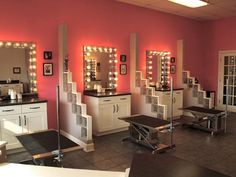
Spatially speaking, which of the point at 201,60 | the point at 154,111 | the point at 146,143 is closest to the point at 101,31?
the point at 154,111

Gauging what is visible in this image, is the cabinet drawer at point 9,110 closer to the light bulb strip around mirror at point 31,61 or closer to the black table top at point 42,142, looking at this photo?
the light bulb strip around mirror at point 31,61

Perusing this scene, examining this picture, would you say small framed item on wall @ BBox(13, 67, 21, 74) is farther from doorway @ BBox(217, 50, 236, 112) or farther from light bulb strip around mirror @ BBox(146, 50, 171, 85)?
doorway @ BBox(217, 50, 236, 112)

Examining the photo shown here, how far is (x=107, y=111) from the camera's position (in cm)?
489

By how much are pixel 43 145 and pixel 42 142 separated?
0.40ft

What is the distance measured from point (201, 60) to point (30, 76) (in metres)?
5.74

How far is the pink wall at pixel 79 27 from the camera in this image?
14.1 ft

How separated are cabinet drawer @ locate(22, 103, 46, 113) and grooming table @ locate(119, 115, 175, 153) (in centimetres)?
156

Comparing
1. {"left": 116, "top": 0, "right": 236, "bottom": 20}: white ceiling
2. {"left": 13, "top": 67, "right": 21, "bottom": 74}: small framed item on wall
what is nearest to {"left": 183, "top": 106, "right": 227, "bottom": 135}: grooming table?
{"left": 116, "top": 0, "right": 236, "bottom": 20}: white ceiling

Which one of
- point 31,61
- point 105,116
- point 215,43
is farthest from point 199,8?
point 31,61

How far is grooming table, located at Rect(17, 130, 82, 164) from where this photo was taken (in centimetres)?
250

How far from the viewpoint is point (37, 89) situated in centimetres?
459

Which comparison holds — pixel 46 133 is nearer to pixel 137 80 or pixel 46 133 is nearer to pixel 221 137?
pixel 137 80

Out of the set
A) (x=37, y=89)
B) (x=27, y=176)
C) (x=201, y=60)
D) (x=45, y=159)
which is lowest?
(x=45, y=159)

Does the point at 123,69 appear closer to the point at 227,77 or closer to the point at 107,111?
the point at 107,111
